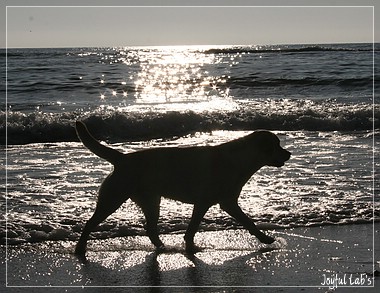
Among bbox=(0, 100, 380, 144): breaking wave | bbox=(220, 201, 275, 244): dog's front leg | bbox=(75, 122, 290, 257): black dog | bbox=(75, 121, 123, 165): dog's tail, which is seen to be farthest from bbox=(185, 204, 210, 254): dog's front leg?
bbox=(0, 100, 380, 144): breaking wave

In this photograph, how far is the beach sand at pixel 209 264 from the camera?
5.53 m

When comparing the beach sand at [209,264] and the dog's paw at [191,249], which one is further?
the dog's paw at [191,249]

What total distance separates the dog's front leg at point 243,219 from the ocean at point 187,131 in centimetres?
82

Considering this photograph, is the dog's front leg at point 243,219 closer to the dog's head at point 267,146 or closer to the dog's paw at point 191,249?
the dog's paw at point 191,249

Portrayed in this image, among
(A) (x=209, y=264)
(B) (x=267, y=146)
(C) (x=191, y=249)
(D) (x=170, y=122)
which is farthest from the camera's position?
(D) (x=170, y=122)

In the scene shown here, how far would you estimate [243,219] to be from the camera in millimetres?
6719

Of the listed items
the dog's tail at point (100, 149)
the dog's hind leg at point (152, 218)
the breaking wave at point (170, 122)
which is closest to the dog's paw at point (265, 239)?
the dog's hind leg at point (152, 218)

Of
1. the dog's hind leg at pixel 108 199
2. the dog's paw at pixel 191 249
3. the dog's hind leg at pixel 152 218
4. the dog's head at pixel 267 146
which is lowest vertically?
the dog's paw at pixel 191 249

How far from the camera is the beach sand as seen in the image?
553cm

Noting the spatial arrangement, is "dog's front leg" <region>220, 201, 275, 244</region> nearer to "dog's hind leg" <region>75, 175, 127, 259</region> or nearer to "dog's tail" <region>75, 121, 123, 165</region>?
"dog's hind leg" <region>75, 175, 127, 259</region>

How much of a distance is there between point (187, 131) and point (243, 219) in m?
10.9

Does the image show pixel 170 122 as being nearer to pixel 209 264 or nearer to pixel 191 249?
pixel 191 249

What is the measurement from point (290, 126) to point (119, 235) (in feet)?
38.7

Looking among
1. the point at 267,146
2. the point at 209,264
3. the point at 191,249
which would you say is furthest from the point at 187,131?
the point at 209,264
